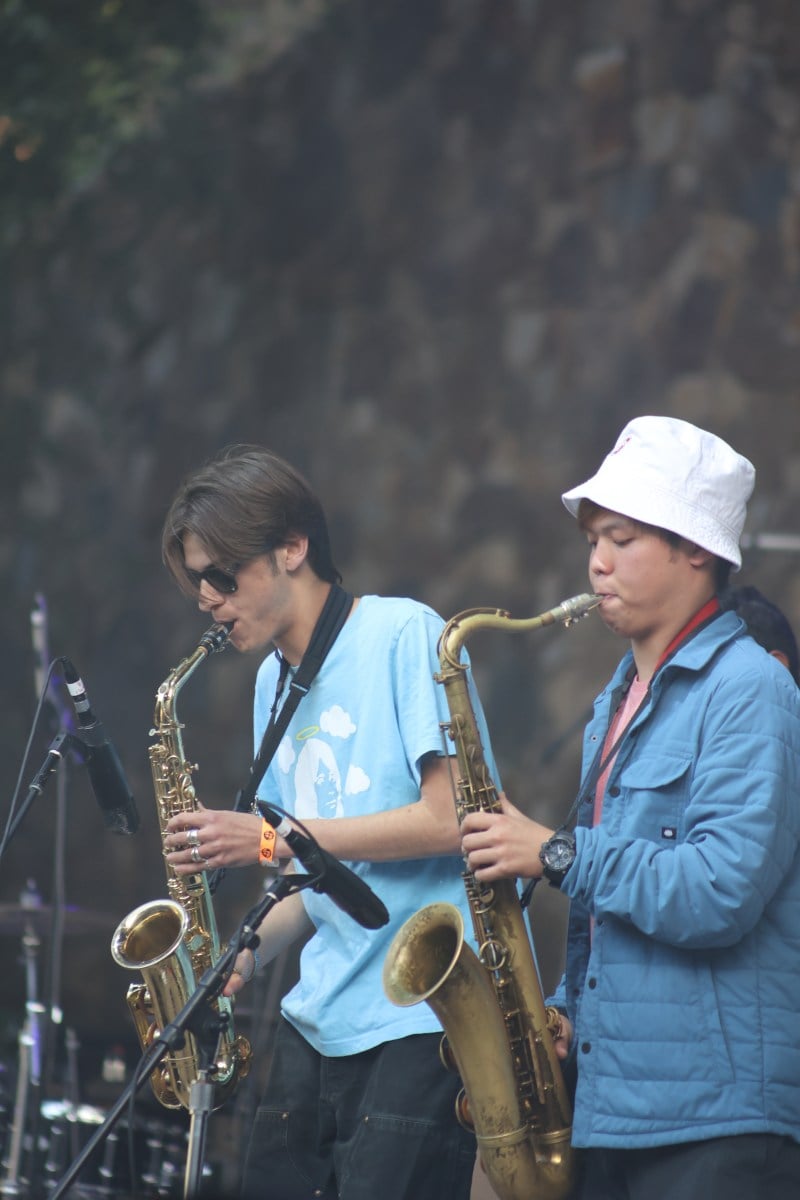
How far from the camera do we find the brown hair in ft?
9.76

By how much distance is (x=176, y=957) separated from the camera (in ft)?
10.1

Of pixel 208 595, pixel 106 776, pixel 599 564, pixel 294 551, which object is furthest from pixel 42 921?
pixel 599 564

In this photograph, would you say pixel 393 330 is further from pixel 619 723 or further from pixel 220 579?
pixel 619 723

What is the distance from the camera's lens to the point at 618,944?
2.24m

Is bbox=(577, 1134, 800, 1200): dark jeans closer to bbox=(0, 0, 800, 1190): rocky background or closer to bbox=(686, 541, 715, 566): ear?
bbox=(686, 541, 715, 566): ear

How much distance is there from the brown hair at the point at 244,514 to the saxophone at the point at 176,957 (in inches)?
7.7

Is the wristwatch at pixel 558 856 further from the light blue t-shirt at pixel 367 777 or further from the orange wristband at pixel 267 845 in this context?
the orange wristband at pixel 267 845

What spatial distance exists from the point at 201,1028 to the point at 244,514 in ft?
3.89

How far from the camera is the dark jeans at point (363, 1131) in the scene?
98.2 inches

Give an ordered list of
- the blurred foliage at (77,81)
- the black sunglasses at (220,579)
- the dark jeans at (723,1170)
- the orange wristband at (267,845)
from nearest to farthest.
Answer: the dark jeans at (723,1170), the orange wristband at (267,845), the black sunglasses at (220,579), the blurred foliage at (77,81)

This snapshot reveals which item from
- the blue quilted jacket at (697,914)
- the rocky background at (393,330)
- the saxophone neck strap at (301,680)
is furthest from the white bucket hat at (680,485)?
the rocky background at (393,330)

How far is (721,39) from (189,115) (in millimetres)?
2713

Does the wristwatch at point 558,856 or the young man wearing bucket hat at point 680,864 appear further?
the wristwatch at point 558,856

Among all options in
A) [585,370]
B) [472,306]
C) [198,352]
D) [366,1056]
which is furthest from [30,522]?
[366,1056]
